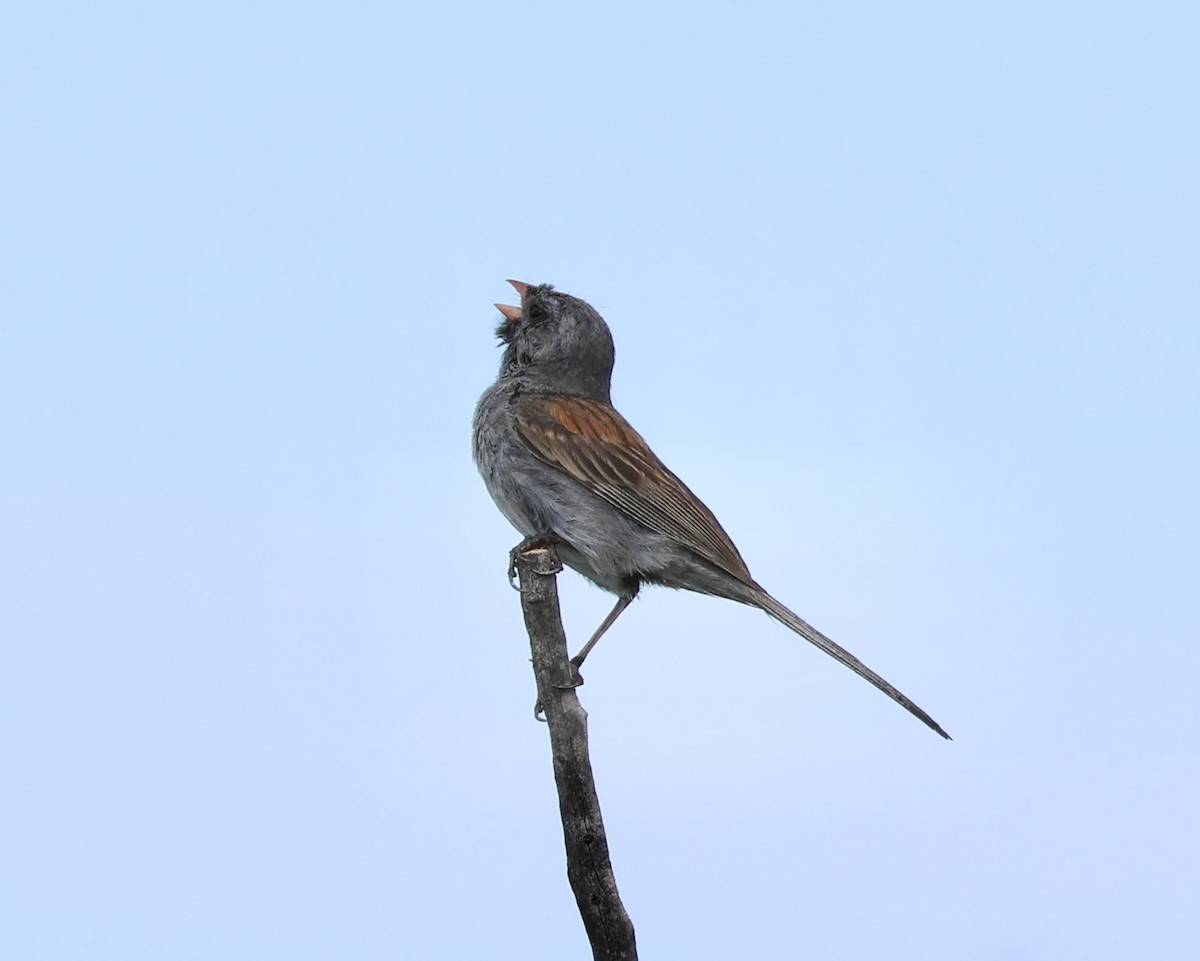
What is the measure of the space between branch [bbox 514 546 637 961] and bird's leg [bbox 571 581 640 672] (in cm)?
29

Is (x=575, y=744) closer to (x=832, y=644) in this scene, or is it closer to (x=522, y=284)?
(x=832, y=644)

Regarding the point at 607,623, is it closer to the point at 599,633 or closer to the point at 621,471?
the point at 599,633

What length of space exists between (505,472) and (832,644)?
A: 2.22 meters

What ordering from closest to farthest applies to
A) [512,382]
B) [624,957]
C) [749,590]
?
[624,957] < [749,590] < [512,382]

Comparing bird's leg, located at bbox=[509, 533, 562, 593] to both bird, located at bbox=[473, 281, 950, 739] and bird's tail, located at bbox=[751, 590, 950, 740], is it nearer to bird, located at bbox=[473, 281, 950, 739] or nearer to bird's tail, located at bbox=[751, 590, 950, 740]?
bird, located at bbox=[473, 281, 950, 739]

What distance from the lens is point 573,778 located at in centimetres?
792

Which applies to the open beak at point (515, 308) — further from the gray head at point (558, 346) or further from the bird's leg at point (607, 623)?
the bird's leg at point (607, 623)

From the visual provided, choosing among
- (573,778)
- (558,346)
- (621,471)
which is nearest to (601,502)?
(621,471)

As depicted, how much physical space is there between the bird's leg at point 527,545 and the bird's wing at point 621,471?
388 millimetres

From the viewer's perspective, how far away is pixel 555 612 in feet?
26.6

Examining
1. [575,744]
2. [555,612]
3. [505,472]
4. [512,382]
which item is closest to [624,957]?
[575,744]

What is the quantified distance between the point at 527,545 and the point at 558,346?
1581 mm

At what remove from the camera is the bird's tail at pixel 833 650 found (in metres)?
7.88

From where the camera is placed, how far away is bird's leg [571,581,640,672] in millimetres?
8469
